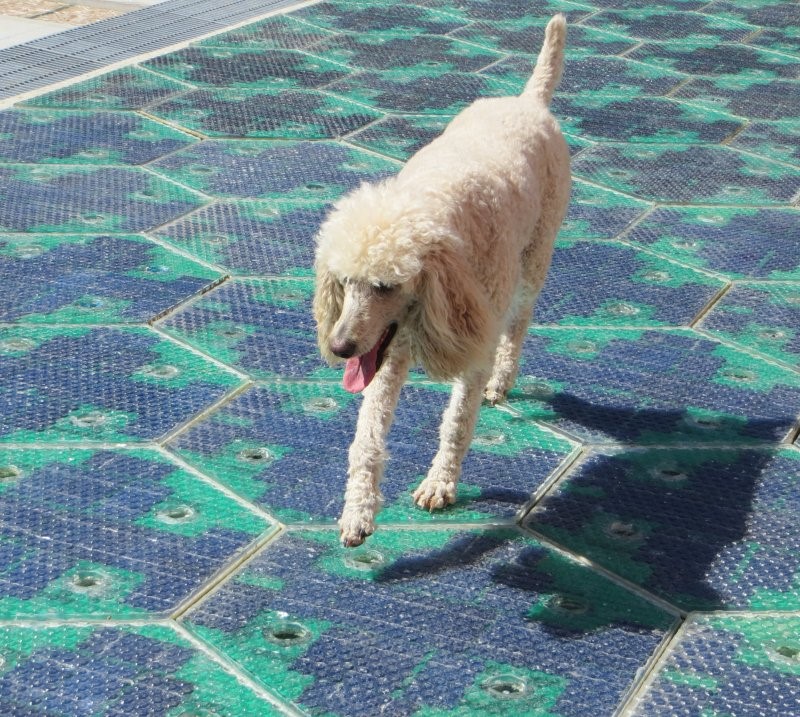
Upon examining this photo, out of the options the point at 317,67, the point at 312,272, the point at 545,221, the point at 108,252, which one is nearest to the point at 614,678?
the point at 545,221

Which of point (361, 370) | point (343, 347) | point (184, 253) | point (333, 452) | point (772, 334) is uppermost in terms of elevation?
point (343, 347)

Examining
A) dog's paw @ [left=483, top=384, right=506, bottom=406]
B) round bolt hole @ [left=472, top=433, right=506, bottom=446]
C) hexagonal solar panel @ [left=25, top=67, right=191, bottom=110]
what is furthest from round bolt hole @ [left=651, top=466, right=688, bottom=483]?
hexagonal solar panel @ [left=25, top=67, right=191, bottom=110]

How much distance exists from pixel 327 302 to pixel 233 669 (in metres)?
1.00

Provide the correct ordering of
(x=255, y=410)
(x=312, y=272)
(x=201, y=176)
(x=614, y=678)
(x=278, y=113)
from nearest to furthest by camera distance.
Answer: (x=614, y=678)
(x=255, y=410)
(x=312, y=272)
(x=201, y=176)
(x=278, y=113)

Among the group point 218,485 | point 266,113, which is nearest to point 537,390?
point 218,485

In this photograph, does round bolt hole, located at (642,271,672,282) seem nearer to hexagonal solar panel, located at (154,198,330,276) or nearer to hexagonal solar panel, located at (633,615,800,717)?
hexagonal solar panel, located at (154,198,330,276)

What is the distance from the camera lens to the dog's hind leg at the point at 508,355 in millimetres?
4309

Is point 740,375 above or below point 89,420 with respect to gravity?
below

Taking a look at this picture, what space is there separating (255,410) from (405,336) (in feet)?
→ 3.74

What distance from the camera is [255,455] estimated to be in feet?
13.2

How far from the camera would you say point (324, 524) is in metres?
3.69

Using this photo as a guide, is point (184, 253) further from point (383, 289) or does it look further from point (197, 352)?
point (383, 289)

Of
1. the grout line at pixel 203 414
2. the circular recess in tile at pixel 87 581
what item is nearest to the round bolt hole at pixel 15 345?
the grout line at pixel 203 414

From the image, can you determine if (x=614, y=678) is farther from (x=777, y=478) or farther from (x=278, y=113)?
(x=278, y=113)
